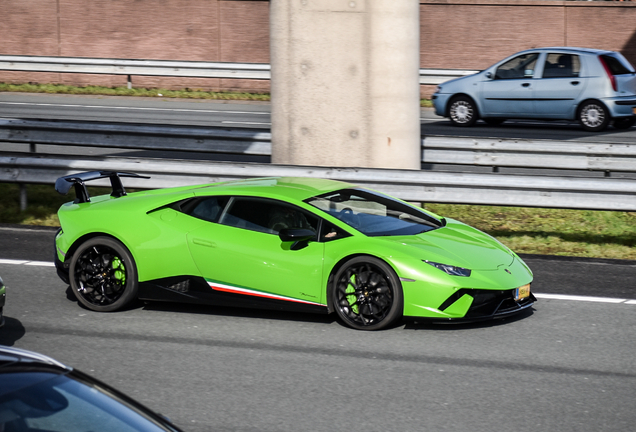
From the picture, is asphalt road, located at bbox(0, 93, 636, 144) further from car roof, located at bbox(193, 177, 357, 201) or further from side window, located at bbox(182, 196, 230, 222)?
side window, located at bbox(182, 196, 230, 222)

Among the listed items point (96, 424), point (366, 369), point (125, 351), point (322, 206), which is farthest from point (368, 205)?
point (96, 424)

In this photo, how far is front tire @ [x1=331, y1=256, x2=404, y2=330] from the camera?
22.4 feet

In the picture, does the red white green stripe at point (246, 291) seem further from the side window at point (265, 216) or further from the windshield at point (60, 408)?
the windshield at point (60, 408)

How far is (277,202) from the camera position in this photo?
Answer: 7.26 meters

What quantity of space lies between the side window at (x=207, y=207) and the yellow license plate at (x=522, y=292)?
245 cm

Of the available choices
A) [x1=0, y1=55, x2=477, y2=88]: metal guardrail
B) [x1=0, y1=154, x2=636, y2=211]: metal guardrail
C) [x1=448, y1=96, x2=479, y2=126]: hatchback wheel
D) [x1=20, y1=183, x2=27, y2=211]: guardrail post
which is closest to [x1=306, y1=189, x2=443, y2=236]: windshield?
[x1=0, y1=154, x2=636, y2=211]: metal guardrail

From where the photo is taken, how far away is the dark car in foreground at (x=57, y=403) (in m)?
2.58

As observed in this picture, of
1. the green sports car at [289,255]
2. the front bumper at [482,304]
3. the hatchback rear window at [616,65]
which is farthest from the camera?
the hatchback rear window at [616,65]

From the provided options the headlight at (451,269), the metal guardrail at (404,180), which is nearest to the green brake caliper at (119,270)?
the headlight at (451,269)

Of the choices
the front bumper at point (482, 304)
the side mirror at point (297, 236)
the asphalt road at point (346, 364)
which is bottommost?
the asphalt road at point (346, 364)

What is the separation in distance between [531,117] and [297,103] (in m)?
9.57

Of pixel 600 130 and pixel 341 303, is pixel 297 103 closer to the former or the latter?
pixel 341 303

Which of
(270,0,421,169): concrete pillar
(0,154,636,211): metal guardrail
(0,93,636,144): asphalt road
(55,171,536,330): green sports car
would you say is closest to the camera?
(55,171,536,330): green sports car

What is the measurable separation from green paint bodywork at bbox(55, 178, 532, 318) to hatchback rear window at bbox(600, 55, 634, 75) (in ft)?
40.0
